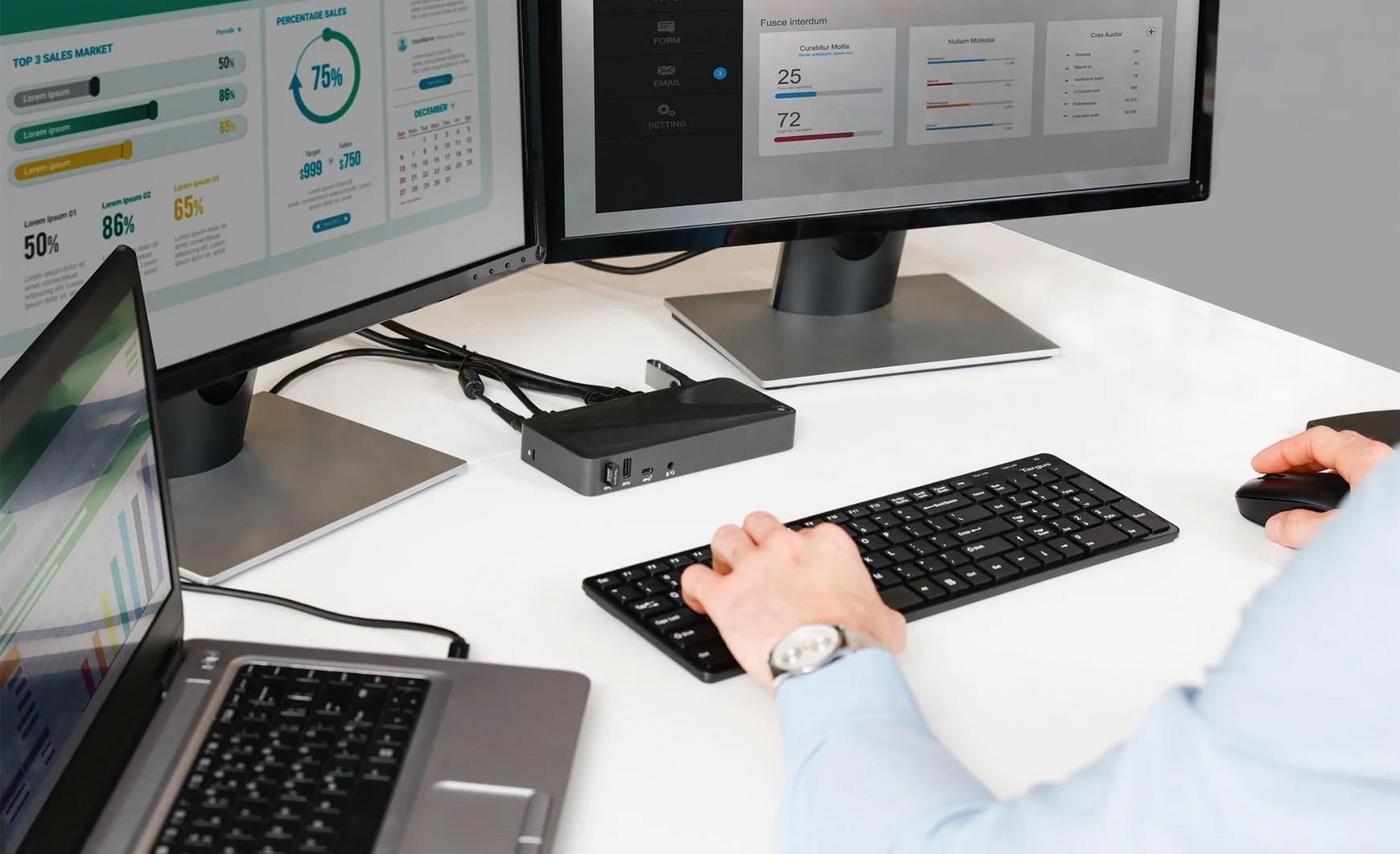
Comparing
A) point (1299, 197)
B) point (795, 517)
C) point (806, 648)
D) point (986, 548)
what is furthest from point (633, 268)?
point (1299, 197)

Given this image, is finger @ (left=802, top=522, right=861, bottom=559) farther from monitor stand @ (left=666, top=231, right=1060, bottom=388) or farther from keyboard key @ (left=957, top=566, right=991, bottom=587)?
monitor stand @ (left=666, top=231, right=1060, bottom=388)

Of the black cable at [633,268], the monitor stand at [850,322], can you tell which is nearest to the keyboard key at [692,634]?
the monitor stand at [850,322]

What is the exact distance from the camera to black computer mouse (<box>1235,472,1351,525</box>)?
0.95 m

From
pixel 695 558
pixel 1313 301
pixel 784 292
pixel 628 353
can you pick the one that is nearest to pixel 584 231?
pixel 628 353

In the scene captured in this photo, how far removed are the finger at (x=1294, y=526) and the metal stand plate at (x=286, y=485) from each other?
1.91ft

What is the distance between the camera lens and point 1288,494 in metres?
0.96

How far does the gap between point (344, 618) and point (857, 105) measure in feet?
2.14

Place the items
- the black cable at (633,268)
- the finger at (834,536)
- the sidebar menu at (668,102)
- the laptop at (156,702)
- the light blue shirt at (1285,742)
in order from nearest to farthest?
the light blue shirt at (1285,742) → the laptop at (156,702) → the finger at (834,536) → the sidebar menu at (668,102) → the black cable at (633,268)

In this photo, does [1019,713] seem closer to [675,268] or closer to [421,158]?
[421,158]

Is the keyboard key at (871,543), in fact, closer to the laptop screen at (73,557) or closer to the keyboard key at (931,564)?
the keyboard key at (931,564)

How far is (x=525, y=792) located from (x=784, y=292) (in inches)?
29.9

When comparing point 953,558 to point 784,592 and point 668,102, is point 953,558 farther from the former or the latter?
point 668,102

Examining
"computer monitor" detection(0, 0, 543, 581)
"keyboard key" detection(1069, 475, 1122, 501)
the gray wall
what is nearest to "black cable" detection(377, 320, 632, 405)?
"computer monitor" detection(0, 0, 543, 581)

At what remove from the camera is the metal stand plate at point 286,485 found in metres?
0.88
